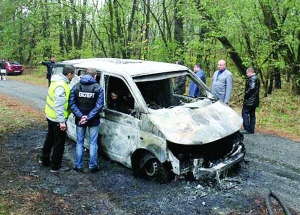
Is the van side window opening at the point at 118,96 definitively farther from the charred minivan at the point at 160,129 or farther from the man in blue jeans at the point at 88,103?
the man in blue jeans at the point at 88,103

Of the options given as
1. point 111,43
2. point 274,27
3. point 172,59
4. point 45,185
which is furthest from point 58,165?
point 111,43

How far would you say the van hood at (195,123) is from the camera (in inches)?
193

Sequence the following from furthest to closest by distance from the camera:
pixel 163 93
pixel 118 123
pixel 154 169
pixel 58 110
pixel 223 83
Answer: pixel 223 83 → pixel 163 93 → pixel 118 123 → pixel 58 110 → pixel 154 169

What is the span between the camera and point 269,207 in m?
4.41

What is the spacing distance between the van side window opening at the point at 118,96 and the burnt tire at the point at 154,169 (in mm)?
1109

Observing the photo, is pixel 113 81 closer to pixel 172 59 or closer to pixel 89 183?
pixel 89 183

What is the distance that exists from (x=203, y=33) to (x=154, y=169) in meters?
9.88

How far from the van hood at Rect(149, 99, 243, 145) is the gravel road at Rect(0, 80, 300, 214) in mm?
819

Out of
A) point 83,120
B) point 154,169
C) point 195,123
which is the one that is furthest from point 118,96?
point 195,123

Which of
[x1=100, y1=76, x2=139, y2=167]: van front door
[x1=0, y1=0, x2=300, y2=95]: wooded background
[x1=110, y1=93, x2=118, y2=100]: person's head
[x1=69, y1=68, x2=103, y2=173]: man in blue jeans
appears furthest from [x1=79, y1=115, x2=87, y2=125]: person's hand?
[x1=0, y1=0, x2=300, y2=95]: wooded background

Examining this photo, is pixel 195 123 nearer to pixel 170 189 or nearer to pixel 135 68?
pixel 170 189

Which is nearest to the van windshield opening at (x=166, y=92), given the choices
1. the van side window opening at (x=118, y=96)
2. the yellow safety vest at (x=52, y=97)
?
the van side window opening at (x=118, y=96)

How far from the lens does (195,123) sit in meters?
5.16

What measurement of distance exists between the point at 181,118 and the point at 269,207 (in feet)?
6.03
